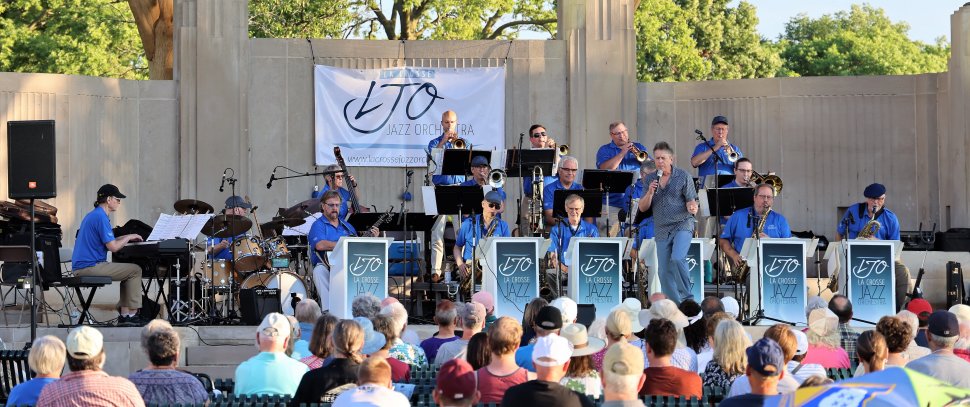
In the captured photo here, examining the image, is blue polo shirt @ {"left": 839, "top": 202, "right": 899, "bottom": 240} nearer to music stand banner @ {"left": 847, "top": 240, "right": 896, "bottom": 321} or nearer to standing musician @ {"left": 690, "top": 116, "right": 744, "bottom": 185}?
music stand banner @ {"left": 847, "top": 240, "right": 896, "bottom": 321}

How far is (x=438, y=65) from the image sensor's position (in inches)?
789

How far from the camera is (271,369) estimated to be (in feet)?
27.2

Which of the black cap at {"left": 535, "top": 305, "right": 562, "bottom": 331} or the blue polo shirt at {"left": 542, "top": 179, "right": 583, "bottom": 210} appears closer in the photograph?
the black cap at {"left": 535, "top": 305, "right": 562, "bottom": 331}

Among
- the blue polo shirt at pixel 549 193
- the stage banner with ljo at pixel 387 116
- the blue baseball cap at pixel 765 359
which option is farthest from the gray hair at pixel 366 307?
the stage banner with ljo at pixel 387 116

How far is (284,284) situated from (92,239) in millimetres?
2037

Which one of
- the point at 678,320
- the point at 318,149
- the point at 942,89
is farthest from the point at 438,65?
the point at 678,320

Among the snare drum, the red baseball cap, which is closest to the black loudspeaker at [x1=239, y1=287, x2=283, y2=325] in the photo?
the snare drum

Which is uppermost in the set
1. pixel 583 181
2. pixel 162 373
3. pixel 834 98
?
pixel 834 98

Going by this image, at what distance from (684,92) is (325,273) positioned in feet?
25.2

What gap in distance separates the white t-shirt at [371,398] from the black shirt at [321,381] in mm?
1009

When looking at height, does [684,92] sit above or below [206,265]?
above

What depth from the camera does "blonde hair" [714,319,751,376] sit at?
777 centimetres

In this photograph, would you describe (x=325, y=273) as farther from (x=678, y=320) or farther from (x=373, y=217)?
(x=678, y=320)

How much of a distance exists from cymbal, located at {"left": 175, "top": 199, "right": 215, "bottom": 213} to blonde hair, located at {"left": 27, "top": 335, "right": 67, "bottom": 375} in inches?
299
